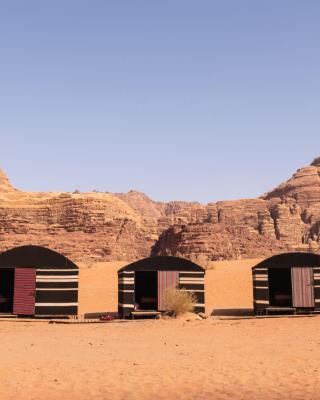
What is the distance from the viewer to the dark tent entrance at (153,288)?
24.0 meters

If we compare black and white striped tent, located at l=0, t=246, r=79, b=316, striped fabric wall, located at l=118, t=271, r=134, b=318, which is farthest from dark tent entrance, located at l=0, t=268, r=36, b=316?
striped fabric wall, located at l=118, t=271, r=134, b=318

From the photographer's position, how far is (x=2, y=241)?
369 ft

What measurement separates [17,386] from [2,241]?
107 metres

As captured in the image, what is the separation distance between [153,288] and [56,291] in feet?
21.3

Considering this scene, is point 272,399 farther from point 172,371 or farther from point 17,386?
point 17,386

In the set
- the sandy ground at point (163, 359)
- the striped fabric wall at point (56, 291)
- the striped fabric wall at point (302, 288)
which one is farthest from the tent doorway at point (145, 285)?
the striped fabric wall at point (302, 288)

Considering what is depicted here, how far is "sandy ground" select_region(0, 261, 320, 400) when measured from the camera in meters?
9.77

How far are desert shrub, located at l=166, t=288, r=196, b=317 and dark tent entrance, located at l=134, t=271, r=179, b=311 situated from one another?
71cm

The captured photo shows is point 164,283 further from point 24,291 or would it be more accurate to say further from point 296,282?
point 24,291

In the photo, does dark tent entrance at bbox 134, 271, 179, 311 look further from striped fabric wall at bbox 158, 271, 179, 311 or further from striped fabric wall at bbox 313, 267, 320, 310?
striped fabric wall at bbox 313, 267, 320, 310

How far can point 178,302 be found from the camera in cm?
2298

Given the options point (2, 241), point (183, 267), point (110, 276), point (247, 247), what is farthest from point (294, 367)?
point (2, 241)

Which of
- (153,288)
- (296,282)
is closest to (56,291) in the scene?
(153,288)

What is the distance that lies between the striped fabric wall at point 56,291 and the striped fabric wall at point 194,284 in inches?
201
